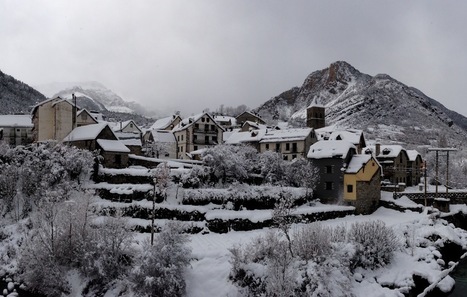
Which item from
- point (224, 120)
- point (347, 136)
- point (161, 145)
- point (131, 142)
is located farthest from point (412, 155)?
point (224, 120)

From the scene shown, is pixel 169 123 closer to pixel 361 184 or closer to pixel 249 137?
pixel 249 137

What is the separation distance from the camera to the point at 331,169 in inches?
1644

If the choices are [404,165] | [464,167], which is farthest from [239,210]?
[464,167]

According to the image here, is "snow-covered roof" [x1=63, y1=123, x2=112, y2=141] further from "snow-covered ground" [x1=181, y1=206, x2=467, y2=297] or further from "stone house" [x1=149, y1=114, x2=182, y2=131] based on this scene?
"stone house" [x1=149, y1=114, x2=182, y2=131]

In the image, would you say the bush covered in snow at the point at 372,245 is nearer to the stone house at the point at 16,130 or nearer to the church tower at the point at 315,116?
the stone house at the point at 16,130

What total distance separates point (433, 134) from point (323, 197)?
9845cm

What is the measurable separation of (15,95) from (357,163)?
4071 inches

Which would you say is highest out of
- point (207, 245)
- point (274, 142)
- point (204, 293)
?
point (274, 142)

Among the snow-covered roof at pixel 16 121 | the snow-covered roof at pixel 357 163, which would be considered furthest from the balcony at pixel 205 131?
the snow-covered roof at pixel 357 163

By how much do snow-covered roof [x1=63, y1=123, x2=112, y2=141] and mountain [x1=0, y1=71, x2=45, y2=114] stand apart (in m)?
61.1

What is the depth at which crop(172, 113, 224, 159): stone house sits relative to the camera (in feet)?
207

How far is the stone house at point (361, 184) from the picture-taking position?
40.3 m

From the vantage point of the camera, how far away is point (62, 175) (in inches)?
1395

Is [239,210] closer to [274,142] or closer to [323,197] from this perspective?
[323,197]
